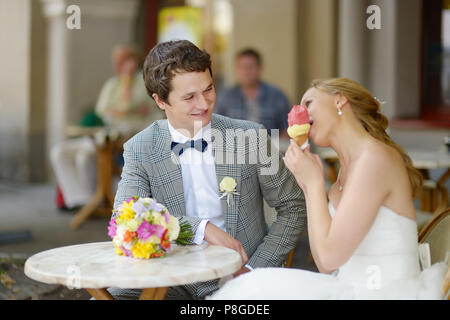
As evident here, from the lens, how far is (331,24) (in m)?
7.95

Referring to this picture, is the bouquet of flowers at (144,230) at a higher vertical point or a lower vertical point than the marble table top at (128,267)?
higher

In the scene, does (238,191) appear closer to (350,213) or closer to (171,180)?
(171,180)

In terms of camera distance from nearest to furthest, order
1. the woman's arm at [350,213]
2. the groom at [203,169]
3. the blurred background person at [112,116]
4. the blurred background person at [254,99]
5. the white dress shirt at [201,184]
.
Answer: the woman's arm at [350,213] → the groom at [203,169] → the white dress shirt at [201,184] → the blurred background person at [254,99] → the blurred background person at [112,116]

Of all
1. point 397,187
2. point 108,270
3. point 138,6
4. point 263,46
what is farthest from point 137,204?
point 138,6

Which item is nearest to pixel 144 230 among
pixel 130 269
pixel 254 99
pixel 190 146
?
pixel 130 269

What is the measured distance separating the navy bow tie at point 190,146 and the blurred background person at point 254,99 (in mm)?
4317

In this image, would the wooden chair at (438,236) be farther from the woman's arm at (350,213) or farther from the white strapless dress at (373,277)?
the woman's arm at (350,213)

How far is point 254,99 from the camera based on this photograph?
23.6 feet

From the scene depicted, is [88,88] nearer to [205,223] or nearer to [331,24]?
[331,24]

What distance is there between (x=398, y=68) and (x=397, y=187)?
5.58m

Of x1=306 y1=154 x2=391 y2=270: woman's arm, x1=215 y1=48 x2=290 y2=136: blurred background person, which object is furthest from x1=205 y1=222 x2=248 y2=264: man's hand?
x1=215 y1=48 x2=290 y2=136: blurred background person

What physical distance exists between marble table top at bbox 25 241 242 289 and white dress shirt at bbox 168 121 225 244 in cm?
34

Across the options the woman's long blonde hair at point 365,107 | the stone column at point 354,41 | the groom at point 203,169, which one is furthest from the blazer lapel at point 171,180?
the stone column at point 354,41

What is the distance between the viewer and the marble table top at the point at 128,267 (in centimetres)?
203
